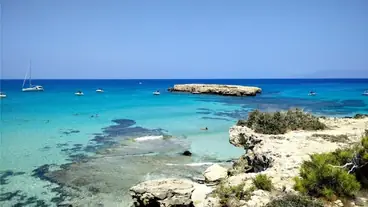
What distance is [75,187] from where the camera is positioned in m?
16.2

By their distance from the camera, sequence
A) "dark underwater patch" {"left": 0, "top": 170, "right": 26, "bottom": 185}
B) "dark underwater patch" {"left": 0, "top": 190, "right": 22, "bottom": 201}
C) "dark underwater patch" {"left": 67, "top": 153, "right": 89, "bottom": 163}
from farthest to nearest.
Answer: "dark underwater patch" {"left": 67, "top": 153, "right": 89, "bottom": 163} < "dark underwater patch" {"left": 0, "top": 170, "right": 26, "bottom": 185} < "dark underwater patch" {"left": 0, "top": 190, "right": 22, "bottom": 201}

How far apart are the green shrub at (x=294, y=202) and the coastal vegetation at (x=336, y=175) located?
0.60 metres

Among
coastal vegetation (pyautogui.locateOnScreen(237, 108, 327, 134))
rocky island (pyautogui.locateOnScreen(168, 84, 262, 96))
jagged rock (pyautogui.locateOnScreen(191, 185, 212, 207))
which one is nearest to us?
jagged rock (pyautogui.locateOnScreen(191, 185, 212, 207))

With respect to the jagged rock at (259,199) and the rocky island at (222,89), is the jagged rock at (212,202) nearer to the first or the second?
the jagged rock at (259,199)

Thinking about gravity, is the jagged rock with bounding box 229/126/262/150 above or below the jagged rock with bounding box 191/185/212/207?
above

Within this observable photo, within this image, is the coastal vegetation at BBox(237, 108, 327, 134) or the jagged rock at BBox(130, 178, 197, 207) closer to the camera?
the jagged rock at BBox(130, 178, 197, 207)

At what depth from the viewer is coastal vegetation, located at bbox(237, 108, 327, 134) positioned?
54.4 feet

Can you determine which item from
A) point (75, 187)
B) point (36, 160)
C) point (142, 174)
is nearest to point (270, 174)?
point (142, 174)

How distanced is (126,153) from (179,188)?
11.6 meters

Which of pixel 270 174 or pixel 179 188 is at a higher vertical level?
pixel 270 174

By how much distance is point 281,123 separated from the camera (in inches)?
666

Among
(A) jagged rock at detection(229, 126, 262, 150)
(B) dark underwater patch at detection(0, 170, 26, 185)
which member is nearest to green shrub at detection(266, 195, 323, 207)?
(A) jagged rock at detection(229, 126, 262, 150)

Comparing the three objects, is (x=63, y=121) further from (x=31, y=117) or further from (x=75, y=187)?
(x=75, y=187)

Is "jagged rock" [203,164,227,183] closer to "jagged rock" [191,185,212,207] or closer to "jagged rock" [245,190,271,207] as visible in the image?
"jagged rock" [191,185,212,207]
